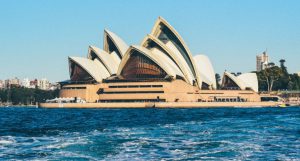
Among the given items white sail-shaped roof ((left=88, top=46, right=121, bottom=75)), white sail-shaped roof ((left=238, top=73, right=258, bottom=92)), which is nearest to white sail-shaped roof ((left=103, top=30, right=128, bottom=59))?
white sail-shaped roof ((left=88, top=46, right=121, bottom=75))

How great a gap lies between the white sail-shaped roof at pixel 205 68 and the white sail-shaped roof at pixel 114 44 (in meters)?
20.4

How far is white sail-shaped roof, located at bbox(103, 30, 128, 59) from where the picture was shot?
12825 centimetres

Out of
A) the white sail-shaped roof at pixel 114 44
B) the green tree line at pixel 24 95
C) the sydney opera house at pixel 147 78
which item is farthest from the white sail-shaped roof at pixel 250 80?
the green tree line at pixel 24 95

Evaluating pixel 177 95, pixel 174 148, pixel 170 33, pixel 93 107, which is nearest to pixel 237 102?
pixel 177 95

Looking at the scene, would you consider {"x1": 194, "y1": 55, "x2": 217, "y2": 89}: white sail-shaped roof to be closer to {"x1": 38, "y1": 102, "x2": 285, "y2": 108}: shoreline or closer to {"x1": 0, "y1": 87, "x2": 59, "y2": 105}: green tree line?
{"x1": 38, "y1": 102, "x2": 285, "y2": 108}: shoreline

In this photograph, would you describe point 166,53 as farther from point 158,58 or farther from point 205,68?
point 205,68

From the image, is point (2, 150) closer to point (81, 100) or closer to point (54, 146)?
point (54, 146)

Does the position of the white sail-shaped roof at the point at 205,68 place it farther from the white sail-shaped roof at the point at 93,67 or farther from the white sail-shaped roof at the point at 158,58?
the white sail-shaped roof at the point at 93,67

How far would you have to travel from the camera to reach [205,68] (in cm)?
13838

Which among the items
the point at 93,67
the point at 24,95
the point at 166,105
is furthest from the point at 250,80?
the point at 24,95

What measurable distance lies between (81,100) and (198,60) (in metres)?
33.6

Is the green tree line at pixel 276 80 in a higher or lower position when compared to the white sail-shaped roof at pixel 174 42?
lower

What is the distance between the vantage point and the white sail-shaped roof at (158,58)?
121 meters

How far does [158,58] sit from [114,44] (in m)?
14.2
